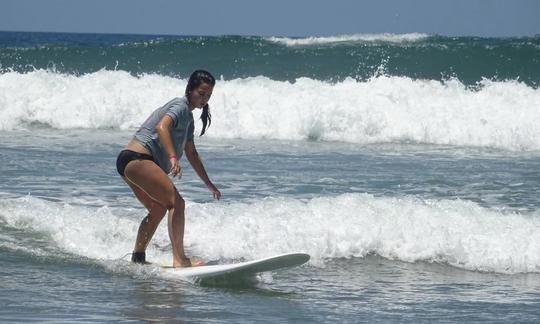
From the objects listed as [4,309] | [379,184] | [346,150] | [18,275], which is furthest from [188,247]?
[346,150]

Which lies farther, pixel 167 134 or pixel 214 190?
pixel 214 190

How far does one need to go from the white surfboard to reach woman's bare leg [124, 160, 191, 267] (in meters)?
0.25

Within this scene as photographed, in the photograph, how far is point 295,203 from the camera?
30.7ft

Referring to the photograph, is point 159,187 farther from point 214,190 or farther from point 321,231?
A: point 321,231

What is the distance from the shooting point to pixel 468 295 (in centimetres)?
721

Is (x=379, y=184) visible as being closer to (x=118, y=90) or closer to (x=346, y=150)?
(x=346, y=150)

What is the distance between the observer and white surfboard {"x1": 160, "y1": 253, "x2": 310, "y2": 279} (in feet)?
23.5

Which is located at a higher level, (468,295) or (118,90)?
(118,90)

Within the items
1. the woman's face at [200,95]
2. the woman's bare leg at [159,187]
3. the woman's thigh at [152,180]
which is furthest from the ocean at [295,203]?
the woman's face at [200,95]

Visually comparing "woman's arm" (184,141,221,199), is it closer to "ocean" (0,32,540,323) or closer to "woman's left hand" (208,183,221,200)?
"woman's left hand" (208,183,221,200)

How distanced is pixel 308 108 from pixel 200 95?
513 inches

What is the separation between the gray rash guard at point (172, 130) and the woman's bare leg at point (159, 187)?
11 centimetres

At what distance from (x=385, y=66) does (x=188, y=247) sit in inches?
783

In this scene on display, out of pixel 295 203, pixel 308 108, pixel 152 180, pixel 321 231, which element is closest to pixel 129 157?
pixel 152 180
